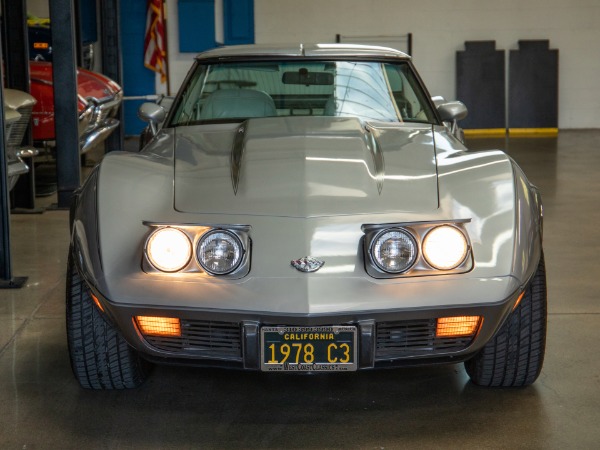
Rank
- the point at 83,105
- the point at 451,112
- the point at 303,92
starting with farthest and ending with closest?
A: the point at 83,105 < the point at 451,112 < the point at 303,92

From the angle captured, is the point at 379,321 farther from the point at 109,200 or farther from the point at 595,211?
the point at 595,211

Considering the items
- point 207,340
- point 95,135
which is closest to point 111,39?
point 95,135

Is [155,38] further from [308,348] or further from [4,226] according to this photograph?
[308,348]

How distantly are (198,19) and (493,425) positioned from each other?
39.2 feet

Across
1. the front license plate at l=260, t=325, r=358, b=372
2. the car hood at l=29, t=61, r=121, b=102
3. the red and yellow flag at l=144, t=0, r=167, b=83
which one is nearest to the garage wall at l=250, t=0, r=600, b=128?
the red and yellow flag at l=144, t=0, r=167, b=83

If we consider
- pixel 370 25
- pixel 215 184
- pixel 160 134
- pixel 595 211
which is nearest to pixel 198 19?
pixel 370 25

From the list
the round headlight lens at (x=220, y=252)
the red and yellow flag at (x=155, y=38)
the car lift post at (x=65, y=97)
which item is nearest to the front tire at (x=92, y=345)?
the round headlight lens at (x=220, y=252)

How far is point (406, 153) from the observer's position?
141 inches

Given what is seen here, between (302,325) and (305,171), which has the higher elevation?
(305,171)

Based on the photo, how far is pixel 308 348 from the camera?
3.00 m

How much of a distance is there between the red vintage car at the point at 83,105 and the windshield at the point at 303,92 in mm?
4141

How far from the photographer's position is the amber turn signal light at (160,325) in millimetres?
3082

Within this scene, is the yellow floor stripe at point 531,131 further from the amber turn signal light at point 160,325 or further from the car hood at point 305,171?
the amber turn signal light at point 160,325

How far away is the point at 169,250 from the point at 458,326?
957 millimetres
